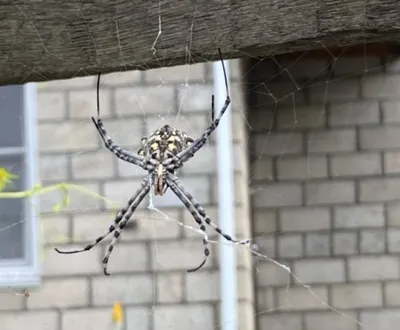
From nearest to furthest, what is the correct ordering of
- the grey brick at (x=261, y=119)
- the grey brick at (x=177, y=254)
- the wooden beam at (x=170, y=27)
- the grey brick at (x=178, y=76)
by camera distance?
the wooden beam at (x=170, y=27) → the grey brick at (x=178, y=76) → the grey brick at (x=177, y=254) → the grey brick at (x=261, y=119)

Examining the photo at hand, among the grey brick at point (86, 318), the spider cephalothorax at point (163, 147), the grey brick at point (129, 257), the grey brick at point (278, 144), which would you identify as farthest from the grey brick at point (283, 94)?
the spider cephalothorax at point (163, 147)

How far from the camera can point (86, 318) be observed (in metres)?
2.87

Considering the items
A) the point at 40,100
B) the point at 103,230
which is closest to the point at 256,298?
the point at 103,230

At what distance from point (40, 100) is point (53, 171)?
0.27 metres

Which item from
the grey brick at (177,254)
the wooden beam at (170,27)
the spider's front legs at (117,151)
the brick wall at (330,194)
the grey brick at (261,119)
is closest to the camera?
the wooden beam at (170,27)

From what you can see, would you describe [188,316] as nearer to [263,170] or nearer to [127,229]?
[127,229]

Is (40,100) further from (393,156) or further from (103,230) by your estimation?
(393,156)

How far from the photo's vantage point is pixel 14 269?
2.84 m

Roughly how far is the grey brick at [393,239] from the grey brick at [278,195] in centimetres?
46

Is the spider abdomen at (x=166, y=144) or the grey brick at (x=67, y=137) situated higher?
the grey brick at (x=67, y=137)

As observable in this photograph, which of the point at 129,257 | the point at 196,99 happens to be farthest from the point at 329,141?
the point at 129,257

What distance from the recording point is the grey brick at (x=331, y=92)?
3.49m

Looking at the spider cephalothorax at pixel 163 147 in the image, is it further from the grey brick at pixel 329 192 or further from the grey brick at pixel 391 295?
the grey brick at pixel 391 295

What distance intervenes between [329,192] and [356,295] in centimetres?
51
